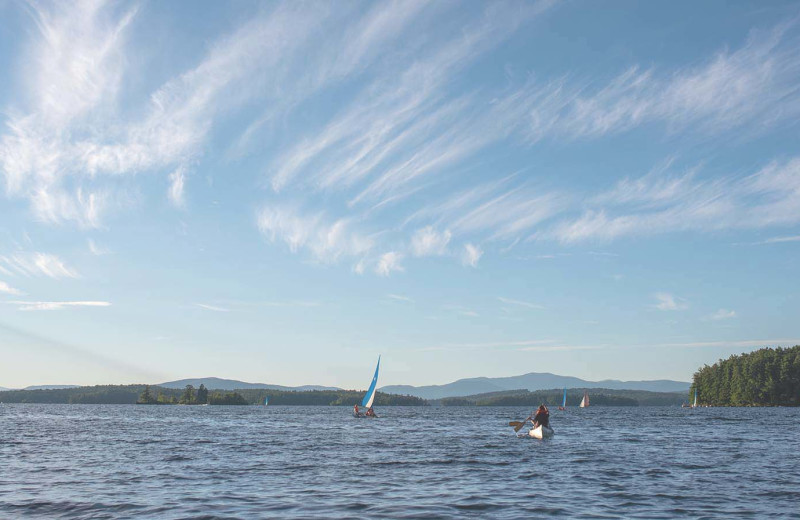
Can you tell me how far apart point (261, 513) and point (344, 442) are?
38928mm

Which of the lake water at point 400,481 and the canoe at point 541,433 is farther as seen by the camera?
the canoe at point 541,433

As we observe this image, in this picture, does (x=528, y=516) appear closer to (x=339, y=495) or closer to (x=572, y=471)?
(x=339, y=495)

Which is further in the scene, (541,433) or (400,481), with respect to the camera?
(541,433)

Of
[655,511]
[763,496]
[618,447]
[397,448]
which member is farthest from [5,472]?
[618,447]

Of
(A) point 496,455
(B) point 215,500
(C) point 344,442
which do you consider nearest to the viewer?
(B) point 215,500

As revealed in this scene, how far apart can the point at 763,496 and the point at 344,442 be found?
40.8 meters

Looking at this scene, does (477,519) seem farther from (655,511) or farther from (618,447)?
(618,447)

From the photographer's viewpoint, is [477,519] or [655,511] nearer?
[477,519]

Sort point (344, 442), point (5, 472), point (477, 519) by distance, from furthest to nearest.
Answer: point (344, 442)
point (5, 472)
point (477, 519)

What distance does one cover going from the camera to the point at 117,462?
42.2 m

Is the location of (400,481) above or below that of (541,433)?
below

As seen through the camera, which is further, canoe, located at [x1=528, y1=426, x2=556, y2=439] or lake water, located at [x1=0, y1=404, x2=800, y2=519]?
canoe, located at [x1=528, y1=426, x2=556, y2=439]

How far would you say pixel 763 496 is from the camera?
93.1 feet

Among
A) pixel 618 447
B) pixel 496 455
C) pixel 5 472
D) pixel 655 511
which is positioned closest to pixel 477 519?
pixel 655 511
